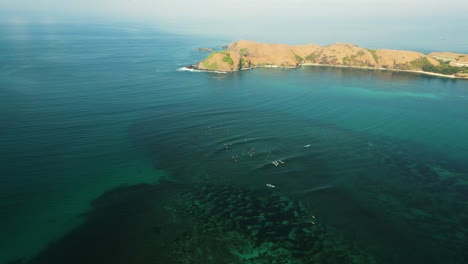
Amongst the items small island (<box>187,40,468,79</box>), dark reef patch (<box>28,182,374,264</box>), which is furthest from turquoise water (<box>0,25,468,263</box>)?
small island (<box>187,40,468,79</box>)

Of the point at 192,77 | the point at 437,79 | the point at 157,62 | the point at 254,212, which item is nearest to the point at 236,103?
the point at 192,77

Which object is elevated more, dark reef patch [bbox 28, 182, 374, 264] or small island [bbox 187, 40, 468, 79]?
small island [bbox 187, 40, 468, 79]

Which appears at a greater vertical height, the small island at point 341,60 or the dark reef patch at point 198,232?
the small island at point 341,60

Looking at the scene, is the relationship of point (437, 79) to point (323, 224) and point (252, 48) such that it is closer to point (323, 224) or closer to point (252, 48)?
point (252, 48)

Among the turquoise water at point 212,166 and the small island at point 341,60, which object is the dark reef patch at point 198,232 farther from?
the small island at point 341,60

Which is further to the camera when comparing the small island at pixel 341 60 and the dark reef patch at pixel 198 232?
the small island at pixel 341 60

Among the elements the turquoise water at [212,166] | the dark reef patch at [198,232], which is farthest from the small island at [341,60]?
the dark reef patch at [198,232]

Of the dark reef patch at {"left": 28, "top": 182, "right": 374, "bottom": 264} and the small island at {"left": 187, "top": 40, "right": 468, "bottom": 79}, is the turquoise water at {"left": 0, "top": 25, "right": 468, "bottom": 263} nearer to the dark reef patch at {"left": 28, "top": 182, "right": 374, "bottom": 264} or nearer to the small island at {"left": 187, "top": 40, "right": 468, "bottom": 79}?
the dark reef patch at {"left": 28, "top": 182, "right": 374, "bottom": 264}
